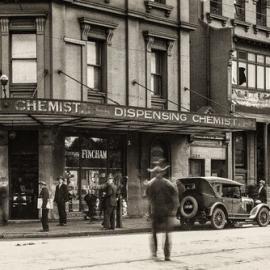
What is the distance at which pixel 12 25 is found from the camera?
2591 cm

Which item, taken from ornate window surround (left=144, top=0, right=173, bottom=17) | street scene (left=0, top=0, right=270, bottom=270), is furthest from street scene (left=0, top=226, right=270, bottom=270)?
ornate window surround (left=144, top=0, right=173, bottom=17)

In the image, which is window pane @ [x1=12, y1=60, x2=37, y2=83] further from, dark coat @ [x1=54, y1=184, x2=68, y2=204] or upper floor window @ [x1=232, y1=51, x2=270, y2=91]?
upper floor window @ [x1=232, y1=51, x2=270, y2=91]

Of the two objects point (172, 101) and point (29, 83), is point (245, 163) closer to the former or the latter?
point (172, 101)

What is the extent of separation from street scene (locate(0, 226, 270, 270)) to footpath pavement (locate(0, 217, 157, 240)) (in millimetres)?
2519

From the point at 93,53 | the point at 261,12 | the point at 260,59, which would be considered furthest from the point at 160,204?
the point at 261,12

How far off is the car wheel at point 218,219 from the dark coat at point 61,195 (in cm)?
510

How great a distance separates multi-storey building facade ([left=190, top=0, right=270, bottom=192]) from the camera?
1341 inches

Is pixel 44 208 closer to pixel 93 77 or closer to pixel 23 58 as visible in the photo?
pixel 23 58

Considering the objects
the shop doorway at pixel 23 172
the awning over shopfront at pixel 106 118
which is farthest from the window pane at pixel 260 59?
the shop doorway at pixel 23 172

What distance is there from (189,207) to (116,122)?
4.37 metres

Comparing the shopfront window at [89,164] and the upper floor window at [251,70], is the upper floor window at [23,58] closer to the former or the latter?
the shopfront window at [89,164]

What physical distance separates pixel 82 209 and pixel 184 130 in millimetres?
5662

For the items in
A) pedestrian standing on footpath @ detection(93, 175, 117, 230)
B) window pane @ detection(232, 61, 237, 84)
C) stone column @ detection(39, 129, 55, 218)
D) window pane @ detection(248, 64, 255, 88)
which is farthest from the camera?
window pane @ detection(248, 64, 255, 88)

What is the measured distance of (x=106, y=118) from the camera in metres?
24.5
